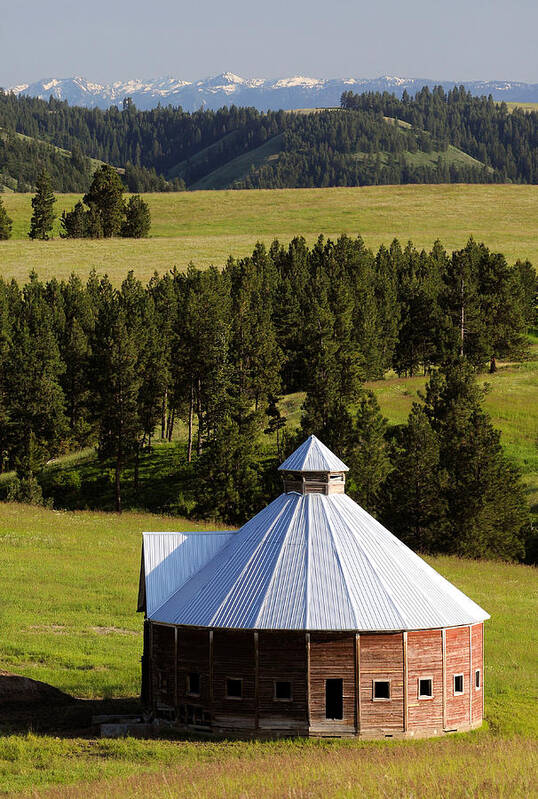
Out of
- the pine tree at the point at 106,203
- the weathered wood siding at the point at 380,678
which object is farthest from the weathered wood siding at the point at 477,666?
the pine tree at the point at 106,203

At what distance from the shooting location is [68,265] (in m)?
145

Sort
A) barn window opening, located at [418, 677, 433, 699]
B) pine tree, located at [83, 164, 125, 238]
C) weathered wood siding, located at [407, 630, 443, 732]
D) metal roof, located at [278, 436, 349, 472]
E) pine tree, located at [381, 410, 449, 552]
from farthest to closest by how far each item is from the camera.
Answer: pine tree, located at [83, 164, 125, 238] < pine tree, located at [381, 410, 449, 552] < metal roof, located at [278, 436, 349, 472] < barn window opening, located at [418, 677, 433, 699] < weathered wood siding, located at [407, 630, 443, 732]

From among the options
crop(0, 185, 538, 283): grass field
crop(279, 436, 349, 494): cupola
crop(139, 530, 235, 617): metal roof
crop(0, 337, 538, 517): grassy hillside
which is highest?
crop(0, 185, 538, 283): grass field

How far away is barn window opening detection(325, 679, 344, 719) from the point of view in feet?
117

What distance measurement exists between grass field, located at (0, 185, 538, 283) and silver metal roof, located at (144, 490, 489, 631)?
98478 mm

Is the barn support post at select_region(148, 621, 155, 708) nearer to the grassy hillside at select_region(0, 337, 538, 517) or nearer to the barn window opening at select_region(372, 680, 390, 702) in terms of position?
the barn window opening at select_region(372, 680, 390, 702)

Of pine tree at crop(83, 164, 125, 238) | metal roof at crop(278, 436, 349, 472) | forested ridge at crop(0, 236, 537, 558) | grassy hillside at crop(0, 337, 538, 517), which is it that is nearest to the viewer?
metal roof at crop(278, 436, 349, 472)

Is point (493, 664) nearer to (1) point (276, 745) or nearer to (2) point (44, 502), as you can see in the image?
(1) point (276, 745)

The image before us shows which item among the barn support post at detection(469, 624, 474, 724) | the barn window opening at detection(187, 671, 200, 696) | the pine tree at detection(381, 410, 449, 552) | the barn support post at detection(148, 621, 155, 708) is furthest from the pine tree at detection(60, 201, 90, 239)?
the barn support post at detection(469, 624, 474, 724)

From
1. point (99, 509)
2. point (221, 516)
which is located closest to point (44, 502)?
point (99, 509)

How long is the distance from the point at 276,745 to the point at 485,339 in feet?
242

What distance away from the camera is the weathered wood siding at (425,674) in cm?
3612

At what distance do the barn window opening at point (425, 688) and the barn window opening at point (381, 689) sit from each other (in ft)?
4.12

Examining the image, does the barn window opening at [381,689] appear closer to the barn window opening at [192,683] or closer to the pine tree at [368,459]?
the barn window opening at [192,683]
